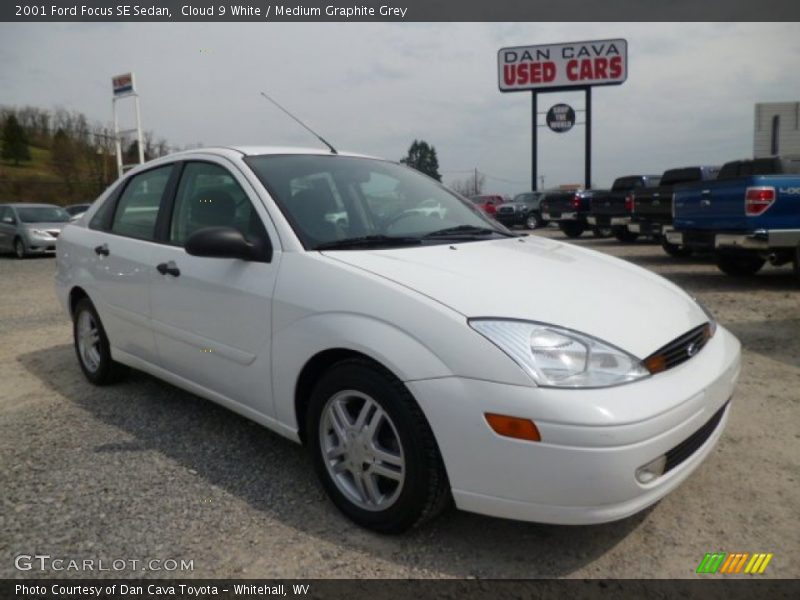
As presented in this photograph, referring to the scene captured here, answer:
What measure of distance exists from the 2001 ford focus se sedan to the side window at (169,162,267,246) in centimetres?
1

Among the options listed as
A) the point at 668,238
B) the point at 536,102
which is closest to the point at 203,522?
the point at 668,238

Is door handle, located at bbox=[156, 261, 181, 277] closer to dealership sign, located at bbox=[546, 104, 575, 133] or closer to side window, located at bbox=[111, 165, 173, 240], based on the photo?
side window, located at bbox=[111, 165, 173, 240]

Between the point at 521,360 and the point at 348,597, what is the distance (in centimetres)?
101

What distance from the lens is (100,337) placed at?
14.1 feet

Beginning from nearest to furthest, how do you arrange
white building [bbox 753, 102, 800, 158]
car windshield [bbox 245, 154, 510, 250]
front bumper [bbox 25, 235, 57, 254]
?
car windshield [bbox 245, 154, 510, 250]
front bumper [bbox 25, 235, 57, 254]
white building [bbox 753, 102, 800, 158]

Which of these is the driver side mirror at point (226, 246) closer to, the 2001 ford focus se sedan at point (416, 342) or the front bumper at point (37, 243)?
the 2001 ford focus se sedan at point (416, 342)

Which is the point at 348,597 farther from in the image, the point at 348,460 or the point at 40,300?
the point at 40,300

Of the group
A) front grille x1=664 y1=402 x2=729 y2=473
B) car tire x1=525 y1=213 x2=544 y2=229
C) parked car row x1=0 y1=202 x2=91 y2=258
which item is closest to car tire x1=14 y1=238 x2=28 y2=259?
parked car row x1=0 y1=202 x2=91 y2=258

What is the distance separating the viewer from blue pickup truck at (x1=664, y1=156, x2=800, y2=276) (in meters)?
7.75

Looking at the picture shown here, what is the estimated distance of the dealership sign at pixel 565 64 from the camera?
26806mm

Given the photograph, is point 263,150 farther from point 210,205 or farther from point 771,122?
point 771,122

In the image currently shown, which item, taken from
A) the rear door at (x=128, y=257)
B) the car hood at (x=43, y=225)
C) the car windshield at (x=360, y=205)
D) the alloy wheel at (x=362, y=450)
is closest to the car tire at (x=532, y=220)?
the car hood at (x=43, y=225)

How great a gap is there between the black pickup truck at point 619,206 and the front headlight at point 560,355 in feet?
42.9
